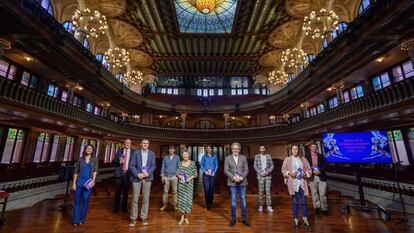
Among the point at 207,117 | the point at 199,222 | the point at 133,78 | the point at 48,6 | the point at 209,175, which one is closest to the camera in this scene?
the point at 199,222

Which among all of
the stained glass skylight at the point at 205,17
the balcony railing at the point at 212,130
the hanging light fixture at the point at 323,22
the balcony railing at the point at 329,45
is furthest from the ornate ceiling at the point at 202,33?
the balcony railing at the point at 212,130

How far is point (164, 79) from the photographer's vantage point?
26859 millimetres

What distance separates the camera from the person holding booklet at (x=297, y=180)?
4000mm

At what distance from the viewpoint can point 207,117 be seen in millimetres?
25359

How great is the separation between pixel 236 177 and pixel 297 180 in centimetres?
132

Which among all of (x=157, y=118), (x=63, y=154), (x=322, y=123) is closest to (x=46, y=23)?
(x=63, y=154)

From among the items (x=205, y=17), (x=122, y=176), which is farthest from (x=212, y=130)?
(x=122, y=176)

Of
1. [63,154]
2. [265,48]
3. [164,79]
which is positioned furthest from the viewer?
[164,79]

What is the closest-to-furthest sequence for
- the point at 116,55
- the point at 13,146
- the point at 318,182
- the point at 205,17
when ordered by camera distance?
the point at 318,182, the point at 13,146, the point at 116,55, the point at 205,17

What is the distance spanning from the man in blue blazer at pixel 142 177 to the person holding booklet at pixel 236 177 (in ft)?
5.92

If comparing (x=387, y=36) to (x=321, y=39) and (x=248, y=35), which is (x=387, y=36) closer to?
(x=321, y=39)

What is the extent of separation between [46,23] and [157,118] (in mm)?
17659

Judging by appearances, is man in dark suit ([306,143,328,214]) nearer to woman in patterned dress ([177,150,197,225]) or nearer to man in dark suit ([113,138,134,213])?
woman in patterned dress ([177,150,197,225])

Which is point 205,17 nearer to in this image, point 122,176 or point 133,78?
point 133,78
